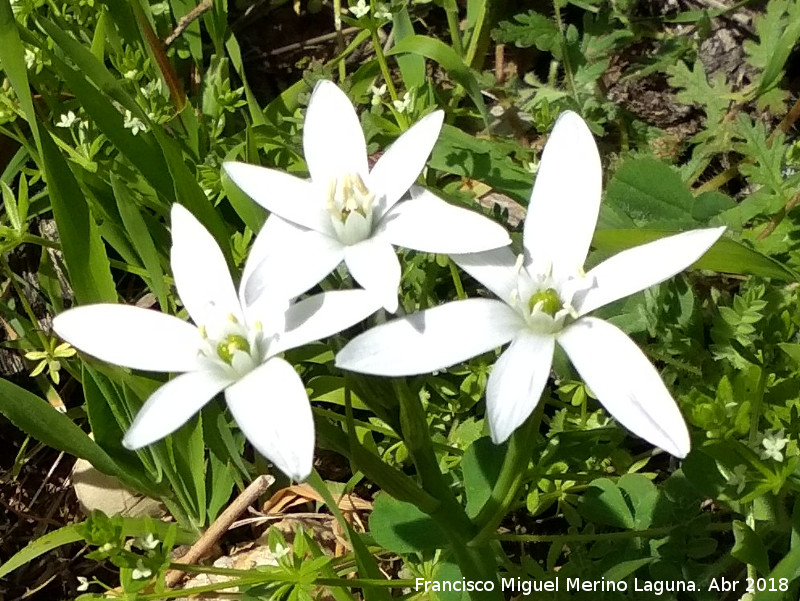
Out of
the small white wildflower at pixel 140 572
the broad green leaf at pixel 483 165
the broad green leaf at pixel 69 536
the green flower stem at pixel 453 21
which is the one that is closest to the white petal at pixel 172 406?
the small white wildflower at pixel 140 572

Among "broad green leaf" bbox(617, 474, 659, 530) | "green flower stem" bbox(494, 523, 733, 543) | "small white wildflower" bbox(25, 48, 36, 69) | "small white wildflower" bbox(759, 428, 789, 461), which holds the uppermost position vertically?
"small white wildflower" bbox(25, 48, 36, 69)

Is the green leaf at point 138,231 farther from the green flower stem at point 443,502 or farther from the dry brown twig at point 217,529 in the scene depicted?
the green flower stem at point 443,502

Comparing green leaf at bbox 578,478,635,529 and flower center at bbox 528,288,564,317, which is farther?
green leaf at bbox 578,478,635,529

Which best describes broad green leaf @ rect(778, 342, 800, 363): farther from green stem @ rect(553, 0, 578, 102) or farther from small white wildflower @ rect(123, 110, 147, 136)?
small white wildflower @ rect(123, 110, 147, 136)

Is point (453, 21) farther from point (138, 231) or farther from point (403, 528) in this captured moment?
point (403, 528)

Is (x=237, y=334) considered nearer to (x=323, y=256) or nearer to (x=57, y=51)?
(x=323, y=256)

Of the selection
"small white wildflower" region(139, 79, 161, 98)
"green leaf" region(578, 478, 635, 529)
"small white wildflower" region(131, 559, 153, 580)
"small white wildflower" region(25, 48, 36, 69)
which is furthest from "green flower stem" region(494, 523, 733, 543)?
"small white wildflower" region(25, 48, 36, 69)
